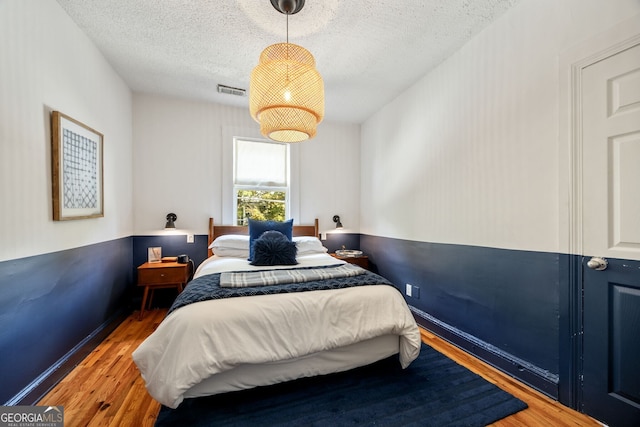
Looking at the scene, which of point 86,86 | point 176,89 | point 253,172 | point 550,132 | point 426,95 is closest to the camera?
point 550,132

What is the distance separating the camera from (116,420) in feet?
4.90

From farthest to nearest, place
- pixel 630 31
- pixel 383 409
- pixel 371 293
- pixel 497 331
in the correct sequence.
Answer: pixel 497 331 → pixel 371 293 → pixel 383 409 → pixel 630 31

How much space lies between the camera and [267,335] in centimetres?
164

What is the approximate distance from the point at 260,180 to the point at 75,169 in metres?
2.04

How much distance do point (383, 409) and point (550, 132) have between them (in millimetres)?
2051

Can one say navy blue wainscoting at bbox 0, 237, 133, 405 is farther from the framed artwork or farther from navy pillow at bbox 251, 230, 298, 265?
navy pillow at bbox 251, 230, 298, 265

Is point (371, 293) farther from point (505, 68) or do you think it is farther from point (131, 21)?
point (131, 21)

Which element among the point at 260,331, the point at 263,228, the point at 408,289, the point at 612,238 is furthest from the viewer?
Result: the point at 263,228

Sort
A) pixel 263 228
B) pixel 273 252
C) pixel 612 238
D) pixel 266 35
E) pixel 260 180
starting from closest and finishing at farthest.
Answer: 1. pixel 612 238
2. pixel 266 35
3. pixel 273 252
4. pixel 263 228
5. pixel 260 180

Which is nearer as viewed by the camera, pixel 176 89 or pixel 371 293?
pixel 371 293

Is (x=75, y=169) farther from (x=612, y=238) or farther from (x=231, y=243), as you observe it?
(x=612, y=238)

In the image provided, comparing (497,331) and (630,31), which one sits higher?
(630,31)

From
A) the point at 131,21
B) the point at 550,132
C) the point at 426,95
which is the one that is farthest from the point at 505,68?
the point at 131,21

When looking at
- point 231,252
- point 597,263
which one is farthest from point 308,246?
point 597,263
